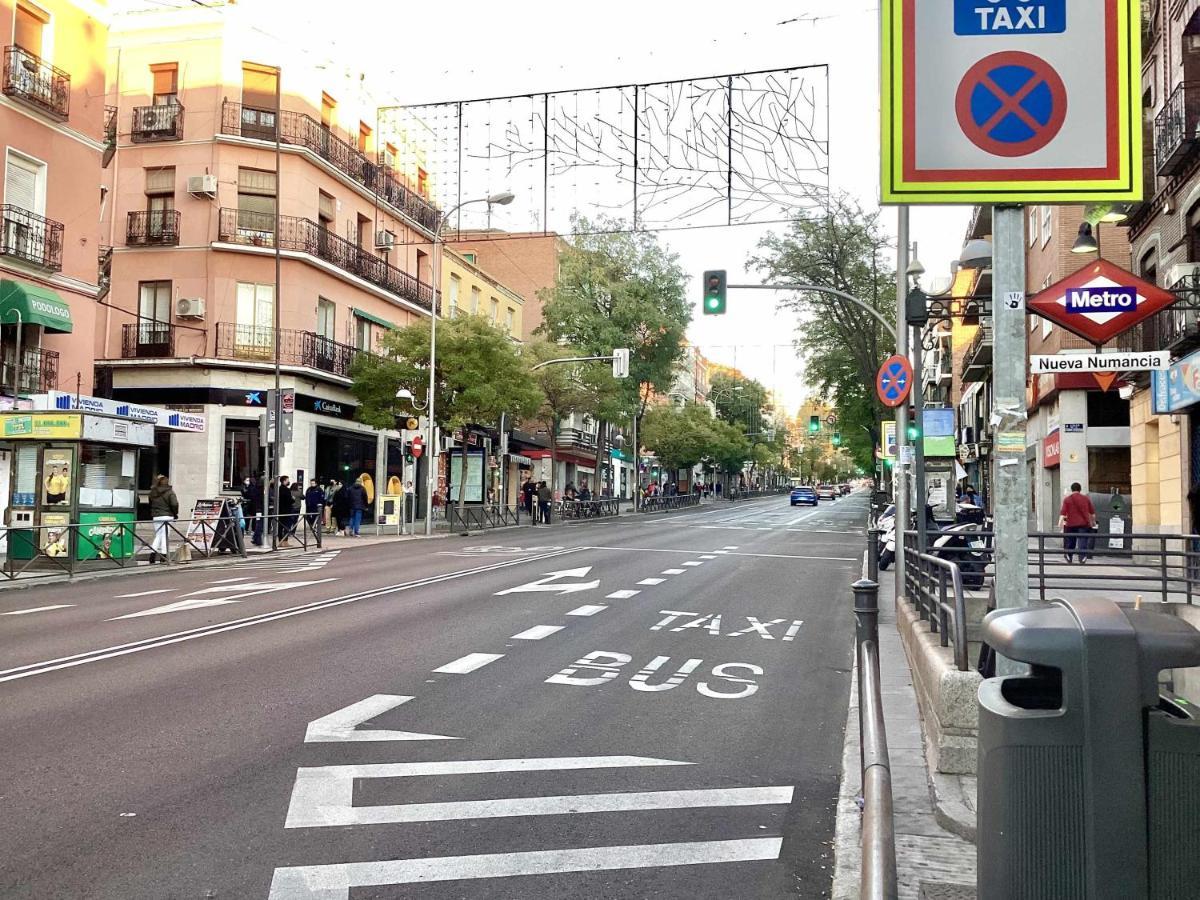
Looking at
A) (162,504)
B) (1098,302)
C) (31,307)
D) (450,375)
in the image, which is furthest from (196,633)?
(450,375)

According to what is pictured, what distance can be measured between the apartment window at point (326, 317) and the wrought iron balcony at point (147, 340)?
493 centimetres

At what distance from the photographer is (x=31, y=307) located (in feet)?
74.0

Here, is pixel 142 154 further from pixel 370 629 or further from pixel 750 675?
pixel 750 675

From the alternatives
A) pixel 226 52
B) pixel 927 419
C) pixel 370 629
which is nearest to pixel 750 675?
pixel 370 629

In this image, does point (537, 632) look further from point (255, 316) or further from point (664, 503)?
point (664, 503)

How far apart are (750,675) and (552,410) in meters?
40.2

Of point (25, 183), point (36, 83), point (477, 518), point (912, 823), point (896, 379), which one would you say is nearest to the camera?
point (912, 823)

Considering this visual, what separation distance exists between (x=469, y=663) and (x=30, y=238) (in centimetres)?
1967

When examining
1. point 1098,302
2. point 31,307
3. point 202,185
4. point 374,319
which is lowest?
point 1098,302

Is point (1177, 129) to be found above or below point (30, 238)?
above

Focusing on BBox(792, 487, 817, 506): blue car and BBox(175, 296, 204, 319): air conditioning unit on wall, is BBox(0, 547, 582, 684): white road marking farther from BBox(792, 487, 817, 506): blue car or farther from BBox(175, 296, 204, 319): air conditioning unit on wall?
BBox(792, 487, 817, 506): blue car

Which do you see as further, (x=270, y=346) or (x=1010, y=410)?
(x=270, y=346)

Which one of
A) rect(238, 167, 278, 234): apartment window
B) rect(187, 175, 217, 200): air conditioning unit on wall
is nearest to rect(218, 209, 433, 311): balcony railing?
rect(238, 167, 278, 234): apartment window

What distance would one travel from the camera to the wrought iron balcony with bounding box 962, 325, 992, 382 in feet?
133
